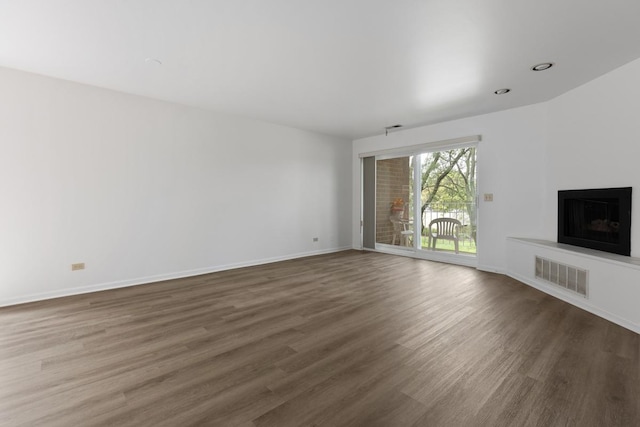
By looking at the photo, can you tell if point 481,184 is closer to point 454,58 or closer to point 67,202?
point 454,58

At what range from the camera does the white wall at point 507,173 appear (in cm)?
419

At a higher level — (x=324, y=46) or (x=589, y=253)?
(x=324, y=46)

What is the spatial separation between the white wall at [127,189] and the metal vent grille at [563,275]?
3.91 meters

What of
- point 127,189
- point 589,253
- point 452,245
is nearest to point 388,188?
point 452,245

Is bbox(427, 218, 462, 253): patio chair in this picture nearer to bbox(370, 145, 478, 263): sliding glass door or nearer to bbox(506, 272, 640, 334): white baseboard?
bbox(370, 145, 478, 263): sliding glass door

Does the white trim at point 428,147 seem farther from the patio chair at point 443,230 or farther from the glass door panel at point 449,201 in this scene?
the patio chair at point 443,230

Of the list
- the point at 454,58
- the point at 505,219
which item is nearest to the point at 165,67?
the point at 454,58

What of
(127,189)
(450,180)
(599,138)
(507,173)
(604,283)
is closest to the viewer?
(604,283)

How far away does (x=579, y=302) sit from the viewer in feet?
10.1

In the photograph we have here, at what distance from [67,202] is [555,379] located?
4942 millimetres

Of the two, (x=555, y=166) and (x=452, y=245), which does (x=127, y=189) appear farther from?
(x=555, y=166)

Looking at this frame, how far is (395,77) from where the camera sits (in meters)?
3.32

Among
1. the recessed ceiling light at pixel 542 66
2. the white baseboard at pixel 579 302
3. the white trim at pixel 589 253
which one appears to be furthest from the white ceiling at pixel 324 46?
the white baseboard at pixel 579 302

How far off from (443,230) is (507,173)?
1.45m
